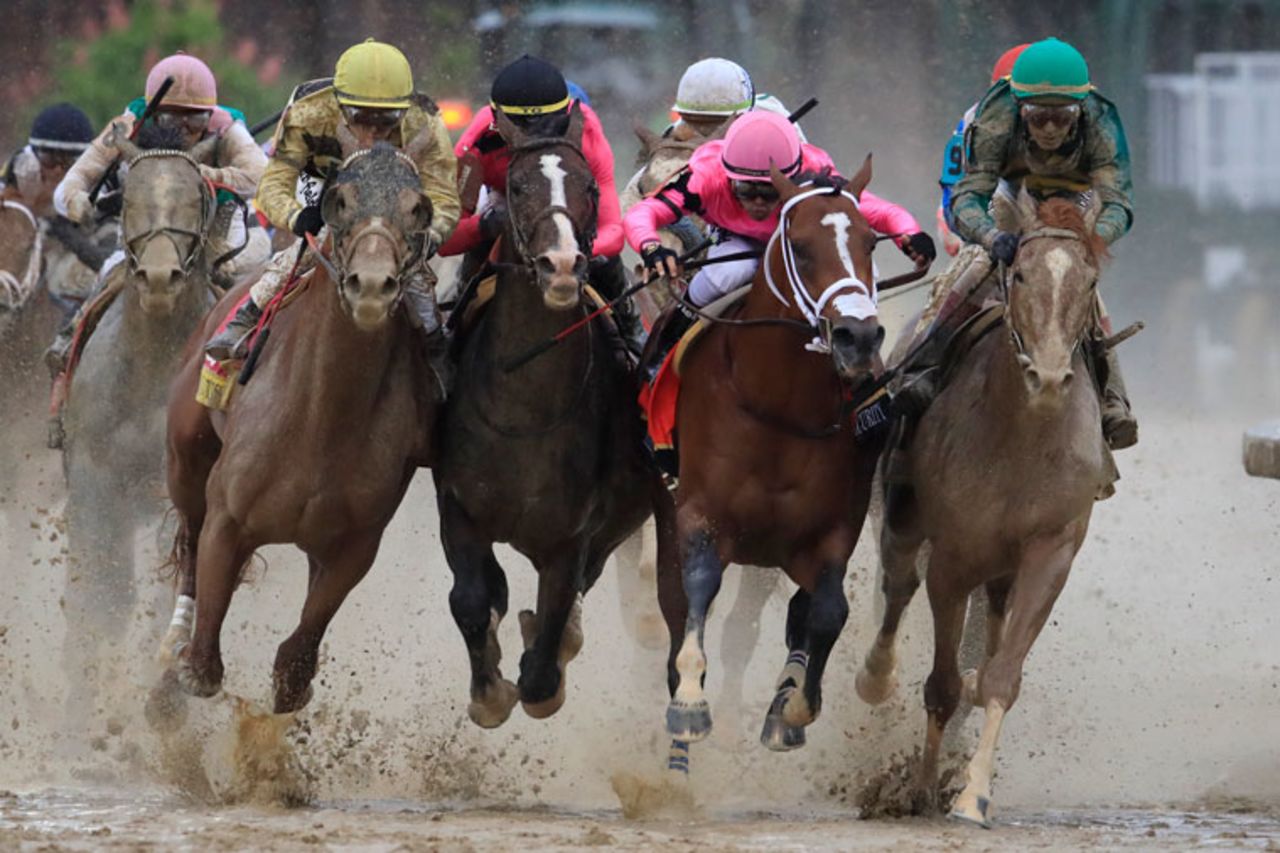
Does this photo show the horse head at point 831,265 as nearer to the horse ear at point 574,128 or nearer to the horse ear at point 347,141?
the horse ear at point 574,128

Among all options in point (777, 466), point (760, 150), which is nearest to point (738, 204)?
point (760, 150)

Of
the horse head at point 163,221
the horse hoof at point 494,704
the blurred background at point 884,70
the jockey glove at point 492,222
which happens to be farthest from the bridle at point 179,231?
the blurred background at point 884,70

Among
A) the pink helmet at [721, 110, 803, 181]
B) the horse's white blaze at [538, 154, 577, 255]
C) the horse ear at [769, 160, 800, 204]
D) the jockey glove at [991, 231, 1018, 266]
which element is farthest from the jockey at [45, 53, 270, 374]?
the jockey glove at [991, 231, 1018, 266]

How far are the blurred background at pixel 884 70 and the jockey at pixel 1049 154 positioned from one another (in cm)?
1296

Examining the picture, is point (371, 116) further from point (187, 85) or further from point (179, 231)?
point (187, 85)

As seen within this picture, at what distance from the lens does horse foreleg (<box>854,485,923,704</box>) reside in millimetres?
10234

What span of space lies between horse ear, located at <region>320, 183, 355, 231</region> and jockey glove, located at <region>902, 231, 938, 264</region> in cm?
192

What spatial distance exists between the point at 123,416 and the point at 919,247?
157 inches

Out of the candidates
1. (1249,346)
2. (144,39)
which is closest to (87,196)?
(144,39)

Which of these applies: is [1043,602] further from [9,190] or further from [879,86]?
[879,86]

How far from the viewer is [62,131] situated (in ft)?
50.0

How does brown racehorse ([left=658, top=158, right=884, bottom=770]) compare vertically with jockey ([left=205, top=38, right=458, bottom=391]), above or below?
below

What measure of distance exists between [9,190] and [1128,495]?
23.3 ft

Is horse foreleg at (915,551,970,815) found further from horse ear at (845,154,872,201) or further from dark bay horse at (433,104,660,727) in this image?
horse ear at (845,154,872,201)
